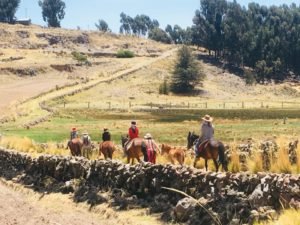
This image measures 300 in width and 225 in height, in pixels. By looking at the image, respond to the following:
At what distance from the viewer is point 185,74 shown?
117875 mm

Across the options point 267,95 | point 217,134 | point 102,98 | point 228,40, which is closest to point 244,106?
point 102,98

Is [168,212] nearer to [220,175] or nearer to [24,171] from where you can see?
[220,175]

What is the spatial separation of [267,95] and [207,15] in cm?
5016

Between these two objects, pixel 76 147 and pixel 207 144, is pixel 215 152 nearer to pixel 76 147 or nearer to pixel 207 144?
pixel 207 144

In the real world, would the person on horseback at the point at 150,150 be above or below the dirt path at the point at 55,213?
above

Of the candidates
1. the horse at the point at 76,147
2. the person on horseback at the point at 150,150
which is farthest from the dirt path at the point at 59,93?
the person on horseback at the point at 150,150

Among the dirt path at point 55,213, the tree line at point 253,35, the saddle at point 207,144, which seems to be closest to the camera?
the dirt path at point 55,213

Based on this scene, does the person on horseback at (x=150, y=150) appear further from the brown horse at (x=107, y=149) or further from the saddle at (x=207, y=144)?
the brown horse at (x=107, y=149)

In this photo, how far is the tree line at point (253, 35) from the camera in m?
145

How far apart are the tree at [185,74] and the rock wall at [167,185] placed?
88.4m

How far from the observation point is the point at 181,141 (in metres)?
41.8

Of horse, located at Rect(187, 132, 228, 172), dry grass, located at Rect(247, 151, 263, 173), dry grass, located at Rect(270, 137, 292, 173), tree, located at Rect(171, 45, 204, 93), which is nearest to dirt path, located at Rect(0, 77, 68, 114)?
tree, located at Rect(171, 45, 204, 93)

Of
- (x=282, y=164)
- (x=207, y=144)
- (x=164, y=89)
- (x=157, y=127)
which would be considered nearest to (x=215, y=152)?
(x=207, y=144)

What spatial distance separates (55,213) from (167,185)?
4591 millimetres
